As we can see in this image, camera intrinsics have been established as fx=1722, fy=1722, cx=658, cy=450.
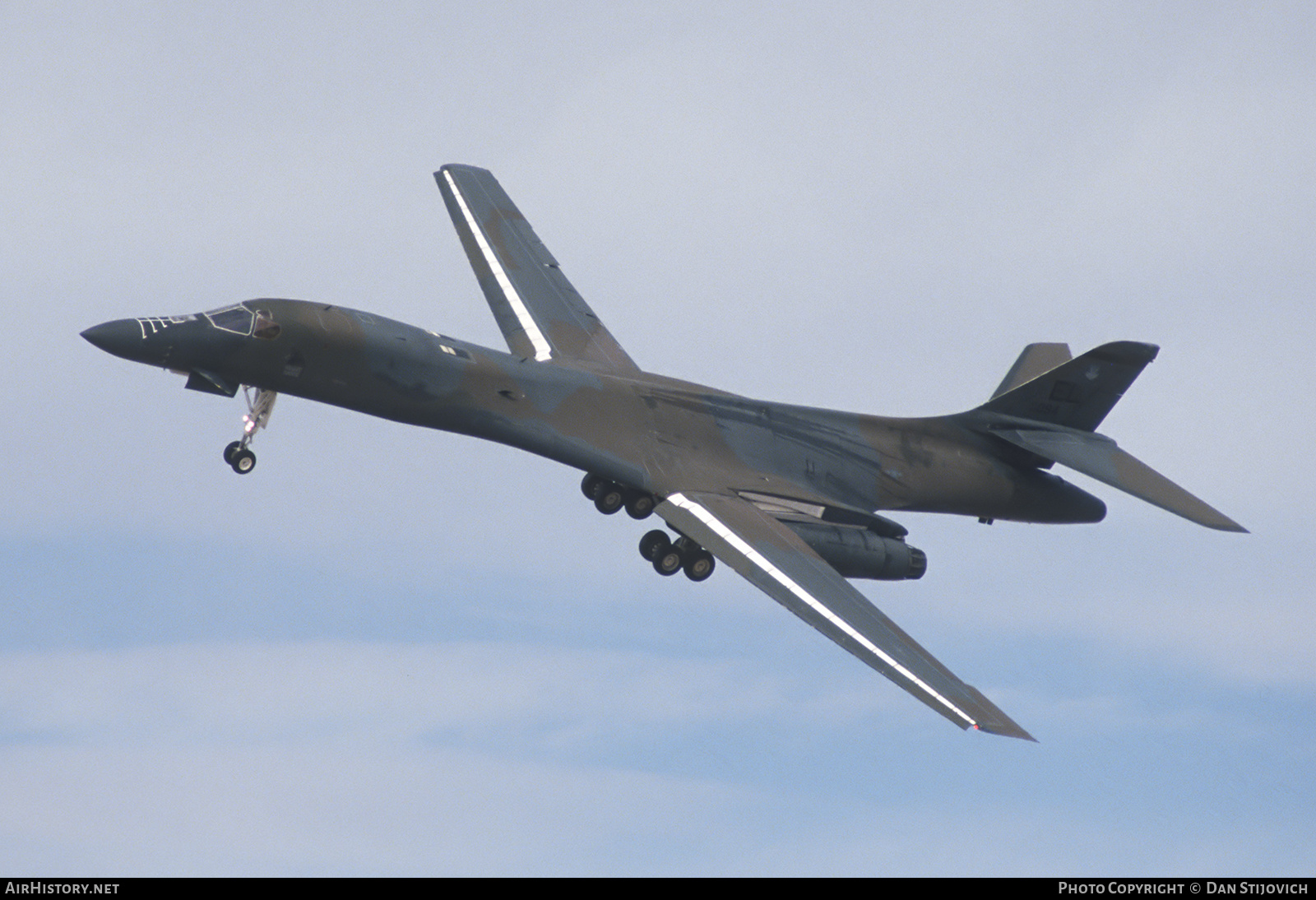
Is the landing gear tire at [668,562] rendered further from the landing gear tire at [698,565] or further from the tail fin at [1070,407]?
the tail fin at [1070,407]

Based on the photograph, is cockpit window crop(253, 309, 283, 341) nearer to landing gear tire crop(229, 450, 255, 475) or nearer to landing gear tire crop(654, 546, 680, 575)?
landing gear tire crop(229, 450, 255, 475)

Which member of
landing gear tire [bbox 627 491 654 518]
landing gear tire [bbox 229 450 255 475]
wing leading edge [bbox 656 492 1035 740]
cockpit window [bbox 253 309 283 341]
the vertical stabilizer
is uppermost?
the vertical stabilizer

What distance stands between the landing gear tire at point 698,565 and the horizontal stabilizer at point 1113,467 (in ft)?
27.1

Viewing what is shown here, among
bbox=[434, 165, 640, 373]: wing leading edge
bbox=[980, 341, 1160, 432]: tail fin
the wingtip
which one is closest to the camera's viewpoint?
the wingtip

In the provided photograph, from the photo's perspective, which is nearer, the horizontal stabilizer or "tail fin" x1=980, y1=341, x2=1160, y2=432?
the horizontal stabilizer

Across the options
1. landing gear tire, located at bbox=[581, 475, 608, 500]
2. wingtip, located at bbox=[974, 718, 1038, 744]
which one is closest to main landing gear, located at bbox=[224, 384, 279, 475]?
landing gear tire, located at bbox=[581, 475, 608, 500]

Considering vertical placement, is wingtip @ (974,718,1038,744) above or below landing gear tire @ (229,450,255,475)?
below

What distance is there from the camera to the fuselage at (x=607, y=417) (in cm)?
3250

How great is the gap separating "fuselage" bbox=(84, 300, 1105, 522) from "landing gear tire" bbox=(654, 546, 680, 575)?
48.1 inches

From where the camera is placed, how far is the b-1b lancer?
31.9m

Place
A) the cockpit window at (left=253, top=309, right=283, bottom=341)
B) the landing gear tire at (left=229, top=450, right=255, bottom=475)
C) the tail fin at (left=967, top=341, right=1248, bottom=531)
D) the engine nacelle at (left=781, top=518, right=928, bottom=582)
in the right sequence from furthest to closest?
the tail fin at (left=967, top=341, right=1248, bottom=531), the engine nacelle at (left=781, top=518, right=928, bottom=582), the landing gear tire at (left=229, top=450, right=255, bottom=475), the cockpit window at (left=253, top=309, right=283, bottom=341)

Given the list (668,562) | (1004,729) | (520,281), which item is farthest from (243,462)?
(1004,729)

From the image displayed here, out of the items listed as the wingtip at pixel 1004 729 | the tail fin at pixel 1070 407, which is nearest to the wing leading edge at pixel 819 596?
the wingtip at pixel 1004 729

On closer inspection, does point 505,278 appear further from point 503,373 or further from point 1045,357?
point 1045,357
